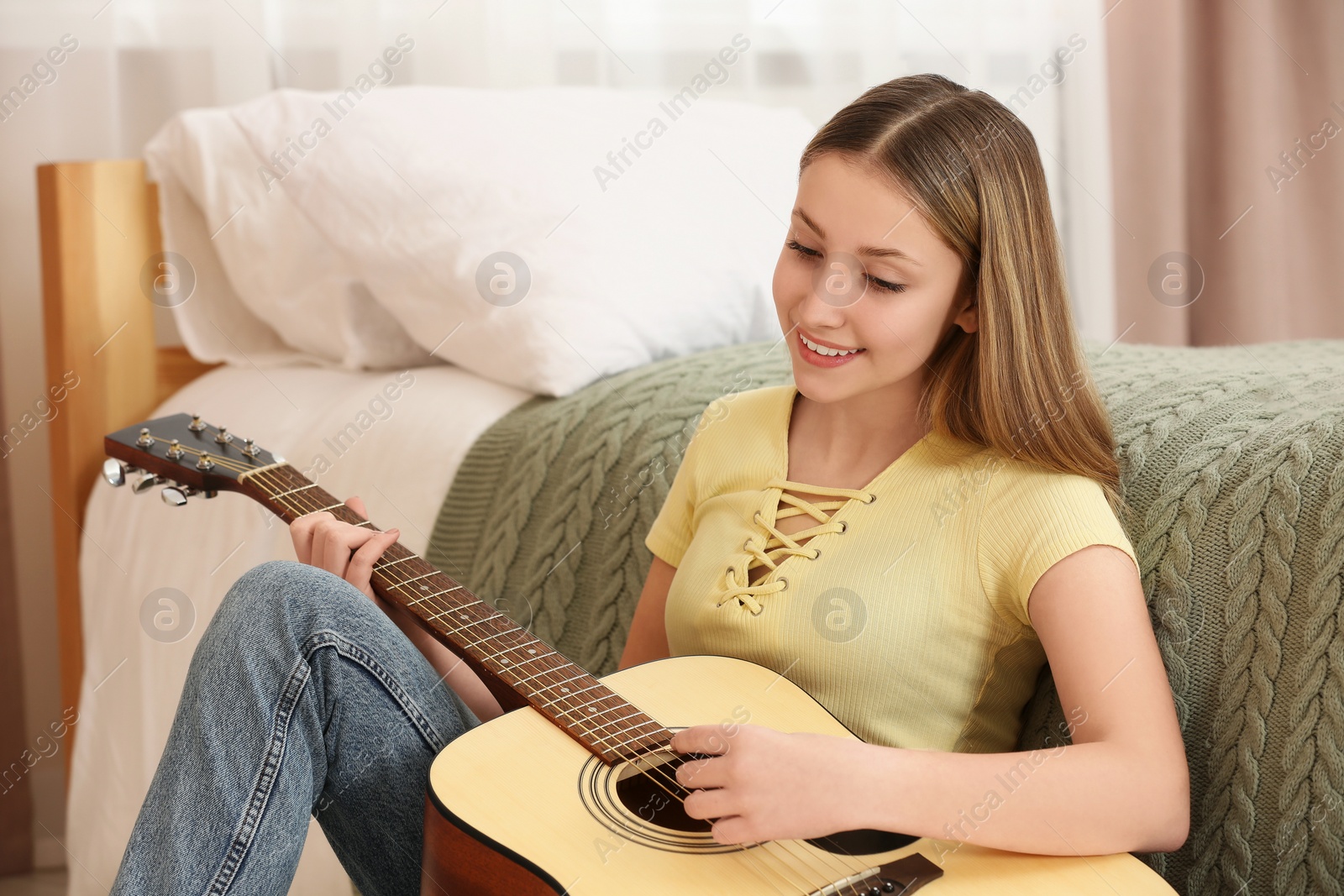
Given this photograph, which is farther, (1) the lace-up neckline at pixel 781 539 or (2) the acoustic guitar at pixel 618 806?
(1) the lace-up neckline at pixel 781 539

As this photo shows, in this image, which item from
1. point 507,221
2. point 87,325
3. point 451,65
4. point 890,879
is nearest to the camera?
point 890,879

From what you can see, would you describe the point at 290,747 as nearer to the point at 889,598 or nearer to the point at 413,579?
the point at 413,579

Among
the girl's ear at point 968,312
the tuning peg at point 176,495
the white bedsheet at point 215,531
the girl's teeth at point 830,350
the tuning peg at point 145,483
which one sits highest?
the girl's ear at point 968,312

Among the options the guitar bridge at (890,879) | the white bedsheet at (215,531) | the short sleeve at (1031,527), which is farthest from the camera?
the white bedsheet at (215,531)

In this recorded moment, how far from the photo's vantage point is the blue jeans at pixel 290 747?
2.35ft

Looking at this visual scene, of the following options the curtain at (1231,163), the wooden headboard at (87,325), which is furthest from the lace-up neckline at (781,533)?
the curtain at (1231,163)

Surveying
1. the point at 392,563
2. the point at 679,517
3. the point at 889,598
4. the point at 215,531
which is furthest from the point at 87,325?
the point at 889,598

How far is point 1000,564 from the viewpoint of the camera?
773mm

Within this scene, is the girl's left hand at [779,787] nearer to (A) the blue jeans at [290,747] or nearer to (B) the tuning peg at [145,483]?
(A) the blue jeans at [290,747]

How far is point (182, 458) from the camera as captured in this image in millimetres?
976

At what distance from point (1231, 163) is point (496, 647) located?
→ 5.21ft

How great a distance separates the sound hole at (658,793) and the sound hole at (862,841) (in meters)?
0.08

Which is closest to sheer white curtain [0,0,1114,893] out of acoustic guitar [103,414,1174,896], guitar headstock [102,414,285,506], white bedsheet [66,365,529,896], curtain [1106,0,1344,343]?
curtain [1106,0,1344,343]

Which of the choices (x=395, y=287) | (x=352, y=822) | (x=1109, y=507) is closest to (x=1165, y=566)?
(x=1109, y=507)
